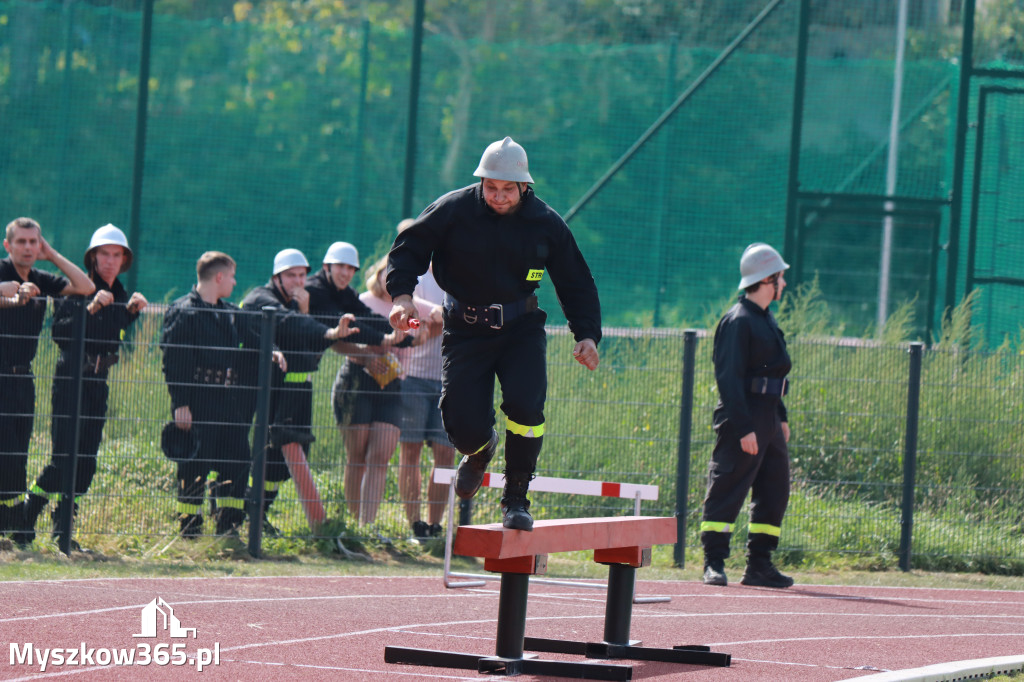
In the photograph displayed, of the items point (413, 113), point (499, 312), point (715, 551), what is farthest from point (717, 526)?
point (413, 113)

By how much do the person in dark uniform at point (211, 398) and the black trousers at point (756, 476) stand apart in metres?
3.71

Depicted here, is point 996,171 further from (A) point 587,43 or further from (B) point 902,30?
(A) point 587,43

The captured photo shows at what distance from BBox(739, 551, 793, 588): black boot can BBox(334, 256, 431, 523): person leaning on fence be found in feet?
10.3

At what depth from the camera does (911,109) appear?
18.0 m

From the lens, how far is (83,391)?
10.8 m

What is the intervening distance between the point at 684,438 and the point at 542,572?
5.66 meters

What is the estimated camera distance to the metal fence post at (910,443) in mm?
12836

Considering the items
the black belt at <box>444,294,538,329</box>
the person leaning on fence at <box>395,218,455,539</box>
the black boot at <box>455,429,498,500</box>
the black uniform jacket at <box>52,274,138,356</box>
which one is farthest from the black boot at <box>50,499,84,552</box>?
the black belt at <box>444,294,538,329</box>

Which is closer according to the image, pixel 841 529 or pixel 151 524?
pixel 151 524

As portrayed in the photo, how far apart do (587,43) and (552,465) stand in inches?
328

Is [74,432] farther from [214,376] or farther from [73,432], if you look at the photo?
[214,376]

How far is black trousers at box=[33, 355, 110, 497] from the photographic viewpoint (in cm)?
1070

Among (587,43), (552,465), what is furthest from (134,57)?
(552,465)

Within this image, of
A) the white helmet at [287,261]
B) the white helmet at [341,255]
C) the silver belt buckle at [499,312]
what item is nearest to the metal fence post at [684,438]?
the white helmet at [341,255]
